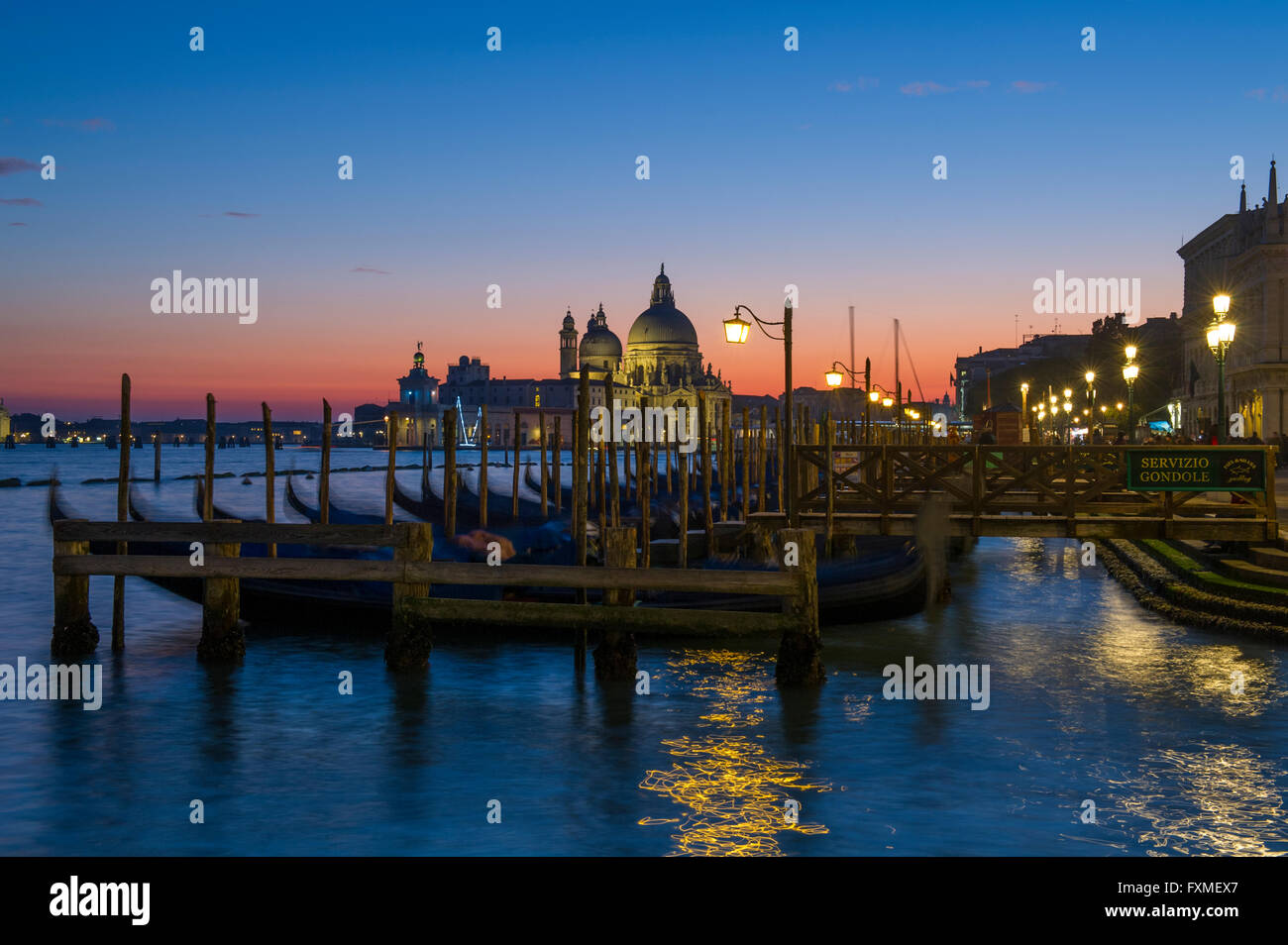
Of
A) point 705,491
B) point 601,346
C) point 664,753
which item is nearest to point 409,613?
point 664,753

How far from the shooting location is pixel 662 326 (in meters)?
154

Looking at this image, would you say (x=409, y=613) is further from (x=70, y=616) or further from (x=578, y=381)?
(x=578, y=381)

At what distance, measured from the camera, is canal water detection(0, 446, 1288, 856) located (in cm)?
766

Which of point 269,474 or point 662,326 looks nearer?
point 269,474

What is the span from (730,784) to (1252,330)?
42654mm

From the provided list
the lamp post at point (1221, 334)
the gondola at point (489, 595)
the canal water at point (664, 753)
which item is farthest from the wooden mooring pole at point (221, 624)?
the lamp post at point (1221, 334)

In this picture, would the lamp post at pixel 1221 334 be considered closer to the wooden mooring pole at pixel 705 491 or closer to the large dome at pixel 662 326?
the wooden mooring pole at pixel 705 491

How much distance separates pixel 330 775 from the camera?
9.09 meters

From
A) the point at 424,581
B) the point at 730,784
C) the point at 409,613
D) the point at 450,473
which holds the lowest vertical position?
the point at 730,784

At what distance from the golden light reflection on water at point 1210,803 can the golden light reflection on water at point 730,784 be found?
6.95ft

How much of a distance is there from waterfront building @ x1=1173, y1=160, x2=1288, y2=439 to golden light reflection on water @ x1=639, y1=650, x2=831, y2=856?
29.4 meters

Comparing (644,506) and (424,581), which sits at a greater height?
(644,506)
